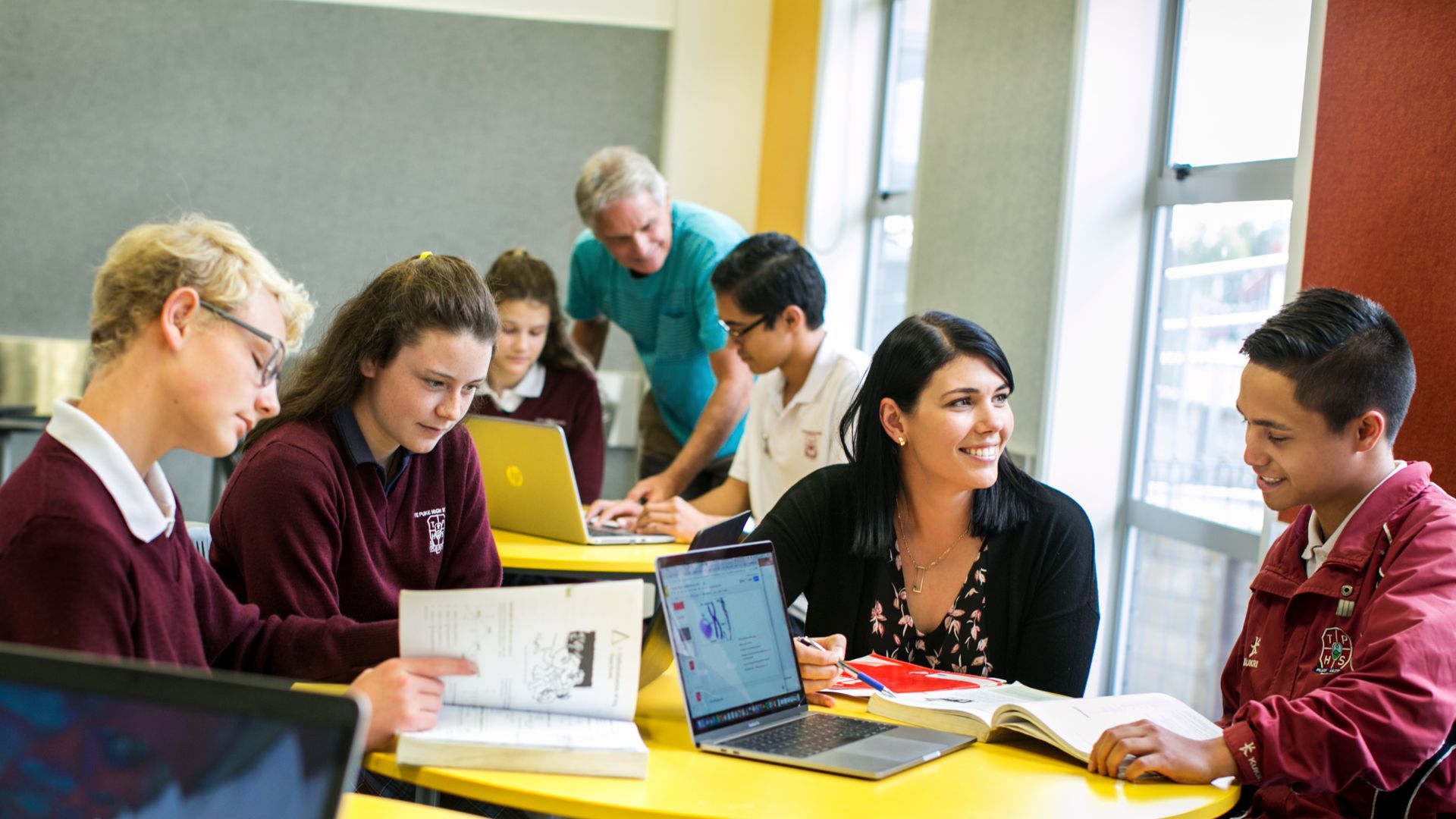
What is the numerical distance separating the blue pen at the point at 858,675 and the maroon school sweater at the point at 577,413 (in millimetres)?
1764

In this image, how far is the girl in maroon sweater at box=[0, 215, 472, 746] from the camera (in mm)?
1248

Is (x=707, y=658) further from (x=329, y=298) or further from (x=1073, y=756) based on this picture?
(x=329, y=298)

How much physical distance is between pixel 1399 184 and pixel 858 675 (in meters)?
1.20

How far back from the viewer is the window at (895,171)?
4910mm

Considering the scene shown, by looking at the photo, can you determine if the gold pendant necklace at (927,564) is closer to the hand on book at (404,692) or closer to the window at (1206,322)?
the window at (1206,322)

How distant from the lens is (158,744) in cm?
83

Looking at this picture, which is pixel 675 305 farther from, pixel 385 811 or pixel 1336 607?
pixel 385 811

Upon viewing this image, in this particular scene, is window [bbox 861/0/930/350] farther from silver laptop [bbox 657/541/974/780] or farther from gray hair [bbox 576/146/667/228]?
silver laptop [bbox 657/541/974/780]

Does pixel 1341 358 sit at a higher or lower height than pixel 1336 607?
higher

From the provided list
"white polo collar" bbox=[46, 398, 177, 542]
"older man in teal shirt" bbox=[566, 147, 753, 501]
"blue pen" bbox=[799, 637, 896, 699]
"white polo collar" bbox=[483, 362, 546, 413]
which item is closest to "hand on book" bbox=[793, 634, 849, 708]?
"blue pen" bbox=[799, 637, 896, 699]

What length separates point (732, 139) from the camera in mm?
5895

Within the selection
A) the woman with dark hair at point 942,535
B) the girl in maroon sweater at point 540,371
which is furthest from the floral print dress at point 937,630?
the girl in maroon sweater at point 540,371

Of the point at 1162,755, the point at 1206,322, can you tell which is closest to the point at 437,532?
the point at 1162,755

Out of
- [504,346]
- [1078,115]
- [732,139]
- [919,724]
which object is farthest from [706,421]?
[732,139]
